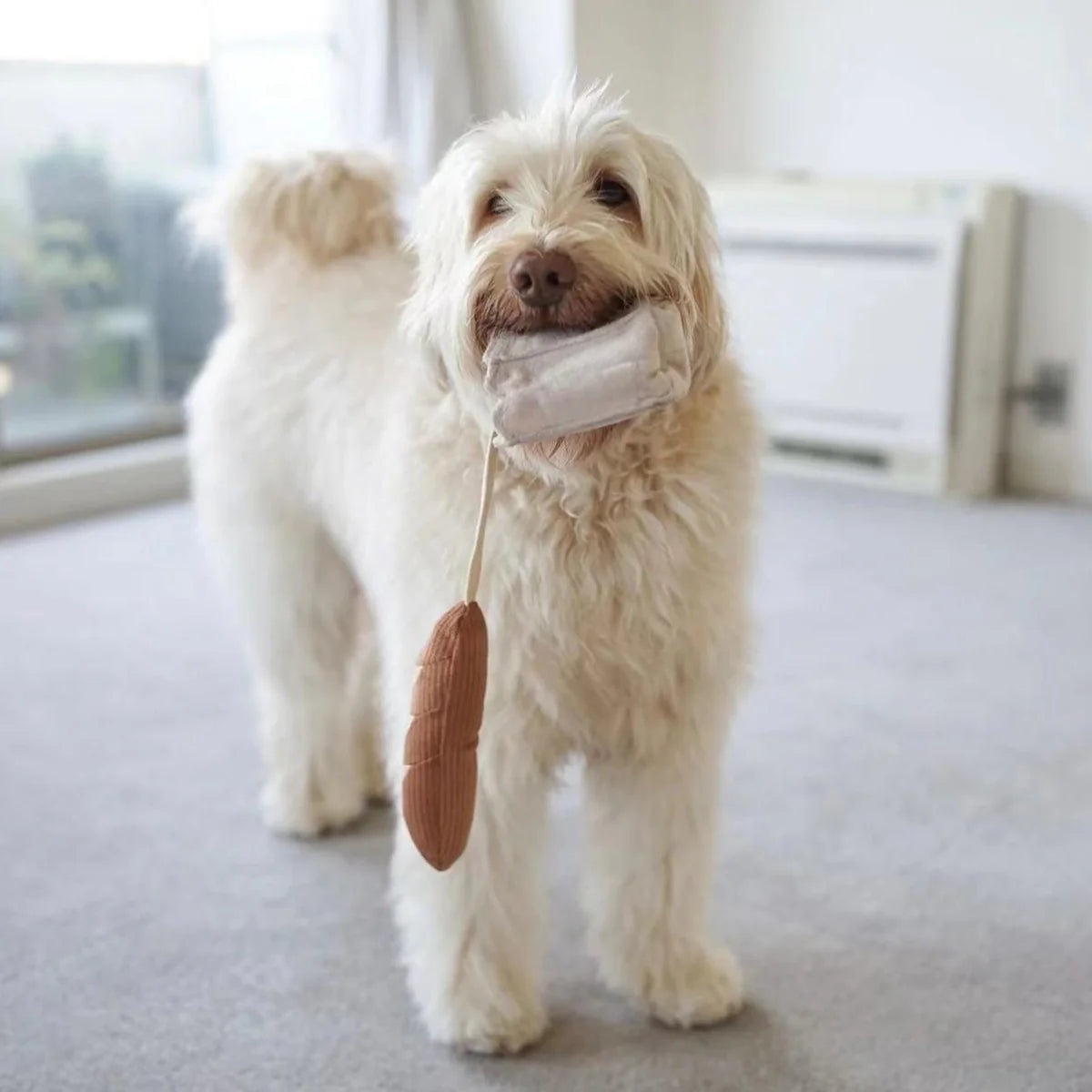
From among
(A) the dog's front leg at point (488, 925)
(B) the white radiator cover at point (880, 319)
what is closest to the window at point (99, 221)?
(B) the white radiator cover at point (880, 319)

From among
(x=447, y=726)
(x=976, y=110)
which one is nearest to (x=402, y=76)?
(x=976, y=110)

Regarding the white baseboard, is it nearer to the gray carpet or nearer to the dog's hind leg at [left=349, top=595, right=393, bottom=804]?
the gray carpet

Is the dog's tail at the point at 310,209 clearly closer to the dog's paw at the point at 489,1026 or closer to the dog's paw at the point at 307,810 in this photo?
the dog's paw at the point at 307,810

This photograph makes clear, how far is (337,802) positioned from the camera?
208 cm

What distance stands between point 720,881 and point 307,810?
608 mm

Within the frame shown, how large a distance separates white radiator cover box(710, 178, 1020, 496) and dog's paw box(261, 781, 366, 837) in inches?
81.6

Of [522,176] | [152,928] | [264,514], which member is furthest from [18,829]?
[522,176]

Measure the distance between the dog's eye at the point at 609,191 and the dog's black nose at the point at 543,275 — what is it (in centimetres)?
13

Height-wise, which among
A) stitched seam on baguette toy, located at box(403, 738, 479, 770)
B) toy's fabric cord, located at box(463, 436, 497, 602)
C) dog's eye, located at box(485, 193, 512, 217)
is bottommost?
stitched seam on baguette toy, located at box(403, 738, 479, 770)

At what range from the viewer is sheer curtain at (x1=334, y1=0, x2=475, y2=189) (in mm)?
3805

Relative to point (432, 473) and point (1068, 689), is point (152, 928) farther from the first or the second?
point (1068, 689)

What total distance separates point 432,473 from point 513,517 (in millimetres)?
118

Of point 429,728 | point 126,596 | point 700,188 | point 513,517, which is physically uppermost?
point 700,188

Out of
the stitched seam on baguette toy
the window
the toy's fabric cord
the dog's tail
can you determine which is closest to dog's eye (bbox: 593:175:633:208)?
the toy's fabric cord
